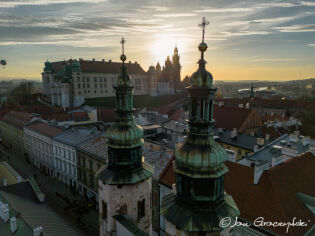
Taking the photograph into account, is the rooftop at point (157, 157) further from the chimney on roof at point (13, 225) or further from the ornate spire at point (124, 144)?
the chimney on roof at point (13, 225)

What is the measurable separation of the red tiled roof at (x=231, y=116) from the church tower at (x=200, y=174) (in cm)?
3849

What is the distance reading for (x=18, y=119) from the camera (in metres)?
53.5

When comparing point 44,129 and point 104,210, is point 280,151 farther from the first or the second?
point 44,129

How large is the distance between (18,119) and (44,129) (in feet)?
49.6

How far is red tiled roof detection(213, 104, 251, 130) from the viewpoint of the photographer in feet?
147

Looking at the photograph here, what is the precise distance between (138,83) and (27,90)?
51906 mm

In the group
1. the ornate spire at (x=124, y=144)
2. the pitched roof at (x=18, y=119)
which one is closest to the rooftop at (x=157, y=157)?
the ornate spire at (x=124, y=144)

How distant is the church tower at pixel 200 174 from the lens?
715 cm

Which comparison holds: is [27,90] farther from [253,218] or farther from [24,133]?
[253,218]

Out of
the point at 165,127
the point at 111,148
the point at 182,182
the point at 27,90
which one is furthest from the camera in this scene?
the point at 27,90

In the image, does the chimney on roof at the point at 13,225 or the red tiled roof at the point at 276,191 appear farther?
the chimney on roof at the point at 13,225

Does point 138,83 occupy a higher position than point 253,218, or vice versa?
point 138,83

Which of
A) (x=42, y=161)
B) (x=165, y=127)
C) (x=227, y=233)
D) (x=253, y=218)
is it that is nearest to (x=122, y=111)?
(x=227, y=233)

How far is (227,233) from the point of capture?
25.5 ft
